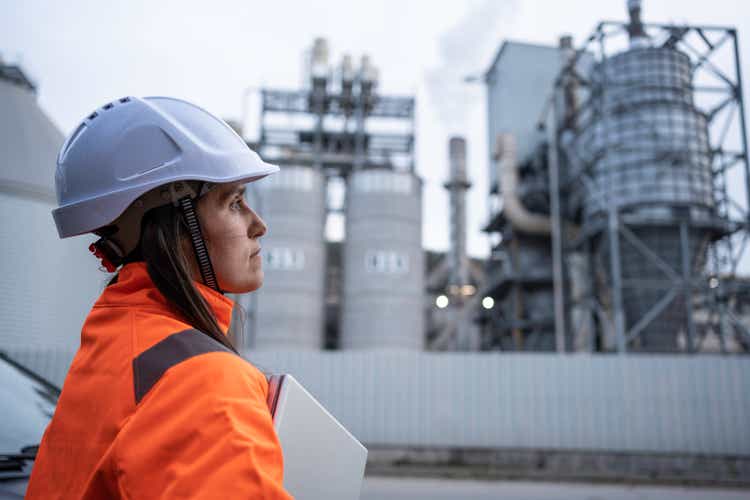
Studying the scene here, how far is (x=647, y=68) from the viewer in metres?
20.6

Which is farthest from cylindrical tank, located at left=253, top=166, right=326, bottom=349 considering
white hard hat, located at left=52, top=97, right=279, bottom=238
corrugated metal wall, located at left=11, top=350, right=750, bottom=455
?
white hard hat, located at left=52, top=97, right=279, bottom=238

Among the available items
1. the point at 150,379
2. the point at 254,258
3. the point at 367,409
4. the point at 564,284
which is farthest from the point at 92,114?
the point at 564,284

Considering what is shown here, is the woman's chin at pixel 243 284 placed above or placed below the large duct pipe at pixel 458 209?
below

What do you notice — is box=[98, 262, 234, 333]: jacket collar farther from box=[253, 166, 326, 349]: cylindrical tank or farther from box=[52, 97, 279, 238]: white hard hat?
box=[253, 166, 326, 349]: cylindrical tank

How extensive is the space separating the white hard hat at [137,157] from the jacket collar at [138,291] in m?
0.10

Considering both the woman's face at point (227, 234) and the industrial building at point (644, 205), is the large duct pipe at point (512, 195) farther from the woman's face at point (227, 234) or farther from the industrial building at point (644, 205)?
the woman's face at point (227, 234)

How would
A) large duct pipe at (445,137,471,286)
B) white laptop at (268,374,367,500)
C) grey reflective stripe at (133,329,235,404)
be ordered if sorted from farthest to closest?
large duct pipe at (445,137,471,286) → white laptop at (268,374,367,500) → grey reflective stripe at (133,329,235,404)

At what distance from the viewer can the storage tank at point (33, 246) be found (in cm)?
569

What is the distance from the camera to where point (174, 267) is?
1063 mm

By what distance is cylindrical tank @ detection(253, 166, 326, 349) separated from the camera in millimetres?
21375

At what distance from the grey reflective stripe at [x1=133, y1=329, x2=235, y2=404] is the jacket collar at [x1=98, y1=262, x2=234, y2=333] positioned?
148mm

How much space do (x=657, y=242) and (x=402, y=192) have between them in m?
8.37

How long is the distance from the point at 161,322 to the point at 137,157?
31 cm

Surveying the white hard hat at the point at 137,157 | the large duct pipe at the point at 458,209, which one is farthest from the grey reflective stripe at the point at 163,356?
the large duct pipe at the point at 458,209
